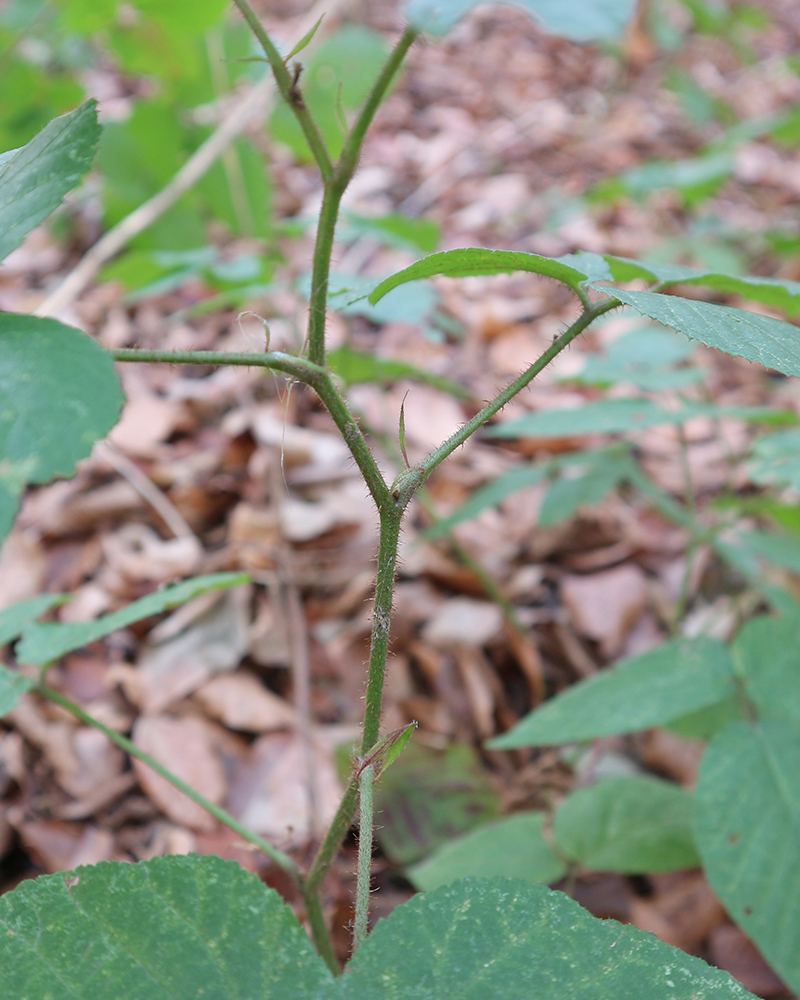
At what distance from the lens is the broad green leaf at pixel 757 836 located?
76 centimetres

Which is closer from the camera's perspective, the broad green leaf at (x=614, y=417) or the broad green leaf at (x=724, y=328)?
the broad green leaf at (x=724, y=328)

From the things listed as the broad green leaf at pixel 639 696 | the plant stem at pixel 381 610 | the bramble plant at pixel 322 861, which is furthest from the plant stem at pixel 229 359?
the broad green leaf at pixel 639 696

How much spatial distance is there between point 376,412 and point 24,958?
182 centimetres

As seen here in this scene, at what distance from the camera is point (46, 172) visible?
0.48 m

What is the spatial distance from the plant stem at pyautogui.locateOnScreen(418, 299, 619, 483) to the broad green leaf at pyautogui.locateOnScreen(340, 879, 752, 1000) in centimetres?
26

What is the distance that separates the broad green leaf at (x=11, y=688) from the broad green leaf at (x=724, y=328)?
2.04 feet

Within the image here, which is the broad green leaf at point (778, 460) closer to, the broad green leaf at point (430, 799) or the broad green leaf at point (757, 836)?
the broad green leaf at point (757, 836)

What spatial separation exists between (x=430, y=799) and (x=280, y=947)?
2.57 feet

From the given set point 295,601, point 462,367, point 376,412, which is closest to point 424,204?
point 462,367

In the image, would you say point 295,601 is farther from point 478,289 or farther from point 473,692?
point 478,289

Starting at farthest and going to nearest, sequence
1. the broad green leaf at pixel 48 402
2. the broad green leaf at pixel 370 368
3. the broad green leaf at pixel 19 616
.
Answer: the broad green leaf at pixel 370 368
the broad green leaf at pixel 19 616
the broad green leaf at pixel 48 402

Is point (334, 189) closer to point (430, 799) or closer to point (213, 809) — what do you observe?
point (213, 809)

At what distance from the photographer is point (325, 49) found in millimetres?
2615

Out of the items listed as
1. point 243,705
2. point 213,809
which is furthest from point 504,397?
point 243,705
